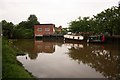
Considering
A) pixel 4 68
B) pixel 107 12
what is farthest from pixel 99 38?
pixel 4 68

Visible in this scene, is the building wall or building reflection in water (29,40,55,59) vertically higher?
the building wall

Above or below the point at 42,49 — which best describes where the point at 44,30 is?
above

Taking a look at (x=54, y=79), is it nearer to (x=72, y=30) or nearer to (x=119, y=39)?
(x=119, y=39)

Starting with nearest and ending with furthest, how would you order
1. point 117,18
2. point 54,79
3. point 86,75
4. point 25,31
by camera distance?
point 54,79
point 86,75
point 117,18
point 25,31

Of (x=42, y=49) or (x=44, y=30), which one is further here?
(x=44, y=30)

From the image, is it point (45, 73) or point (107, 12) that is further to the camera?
point (107, 12)

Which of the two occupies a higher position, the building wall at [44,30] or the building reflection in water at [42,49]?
the building wall at [44,30]

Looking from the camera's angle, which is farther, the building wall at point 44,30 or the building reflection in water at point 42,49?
the building wall at point 44,30

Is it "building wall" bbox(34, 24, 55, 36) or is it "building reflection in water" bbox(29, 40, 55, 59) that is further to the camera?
"building wall" bbox(34, 24, 55, 36)

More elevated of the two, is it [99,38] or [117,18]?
[117,18]

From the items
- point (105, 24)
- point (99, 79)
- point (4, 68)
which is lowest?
point (99, 79)

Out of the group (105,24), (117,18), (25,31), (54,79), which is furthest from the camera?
(25,31)

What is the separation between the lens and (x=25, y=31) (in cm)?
5772

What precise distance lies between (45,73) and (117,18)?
23902 millimetres
